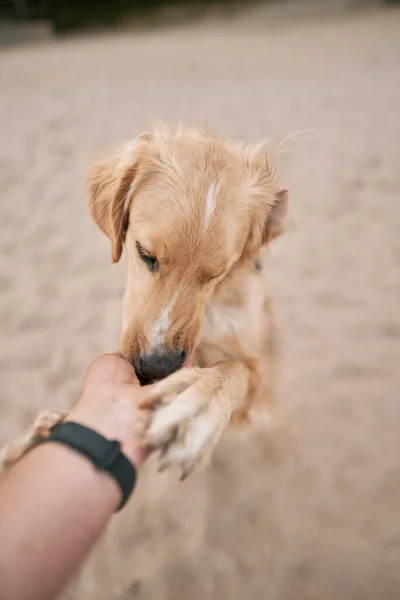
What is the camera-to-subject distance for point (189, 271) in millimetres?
1877

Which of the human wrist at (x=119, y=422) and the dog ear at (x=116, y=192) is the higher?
the dog ear at (x=116, y=192)

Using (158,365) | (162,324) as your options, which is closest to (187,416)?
(158,365)

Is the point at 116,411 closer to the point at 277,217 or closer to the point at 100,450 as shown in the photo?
the point at 100,450

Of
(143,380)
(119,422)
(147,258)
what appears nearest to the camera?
(119,422)

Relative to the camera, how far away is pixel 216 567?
2.25m

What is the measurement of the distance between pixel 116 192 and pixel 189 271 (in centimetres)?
63

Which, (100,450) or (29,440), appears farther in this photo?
(29,440)

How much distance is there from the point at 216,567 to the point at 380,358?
1.87m

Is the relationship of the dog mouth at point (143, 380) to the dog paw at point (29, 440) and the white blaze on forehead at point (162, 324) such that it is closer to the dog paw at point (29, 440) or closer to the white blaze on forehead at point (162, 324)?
the white blaze on forehead at point (162, 324)

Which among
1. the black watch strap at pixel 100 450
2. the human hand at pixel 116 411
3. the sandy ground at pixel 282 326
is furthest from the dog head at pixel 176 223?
the sandy ground at pixel 282 326

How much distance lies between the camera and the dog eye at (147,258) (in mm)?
1946

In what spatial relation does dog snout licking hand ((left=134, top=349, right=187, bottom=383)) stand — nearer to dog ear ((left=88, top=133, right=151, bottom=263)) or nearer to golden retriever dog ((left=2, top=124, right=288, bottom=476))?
golden retriever dog ((left=2, top=124, right=288, bottom=476))

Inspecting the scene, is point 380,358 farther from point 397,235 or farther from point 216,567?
point 216,567

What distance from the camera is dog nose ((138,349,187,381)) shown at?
179cm
